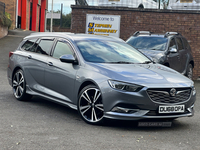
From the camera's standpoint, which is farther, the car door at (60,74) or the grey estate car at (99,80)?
the car door at (60,74)

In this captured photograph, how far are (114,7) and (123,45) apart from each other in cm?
956

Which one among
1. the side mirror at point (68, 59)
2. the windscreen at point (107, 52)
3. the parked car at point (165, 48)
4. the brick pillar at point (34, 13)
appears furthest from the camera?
the brick pillar at point (34, 13)

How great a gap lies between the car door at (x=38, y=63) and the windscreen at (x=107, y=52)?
0.94 m

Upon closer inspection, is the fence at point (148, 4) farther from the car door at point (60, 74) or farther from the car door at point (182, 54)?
the car door at point (60, 74)

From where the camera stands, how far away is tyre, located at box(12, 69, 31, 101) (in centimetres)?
759

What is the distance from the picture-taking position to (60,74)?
6359 millimetres

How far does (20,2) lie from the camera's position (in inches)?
1516

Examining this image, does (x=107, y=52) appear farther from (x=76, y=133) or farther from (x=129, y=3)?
(x=129, y=3)

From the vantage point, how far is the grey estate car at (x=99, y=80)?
5.26 meters

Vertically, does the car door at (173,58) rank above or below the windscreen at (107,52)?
below

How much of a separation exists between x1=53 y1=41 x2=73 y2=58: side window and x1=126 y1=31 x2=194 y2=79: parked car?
417 cm

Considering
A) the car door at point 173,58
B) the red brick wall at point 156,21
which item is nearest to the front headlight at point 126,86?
the car door at point 173,58

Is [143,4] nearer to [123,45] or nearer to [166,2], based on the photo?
[166,2]

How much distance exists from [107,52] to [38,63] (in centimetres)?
157
